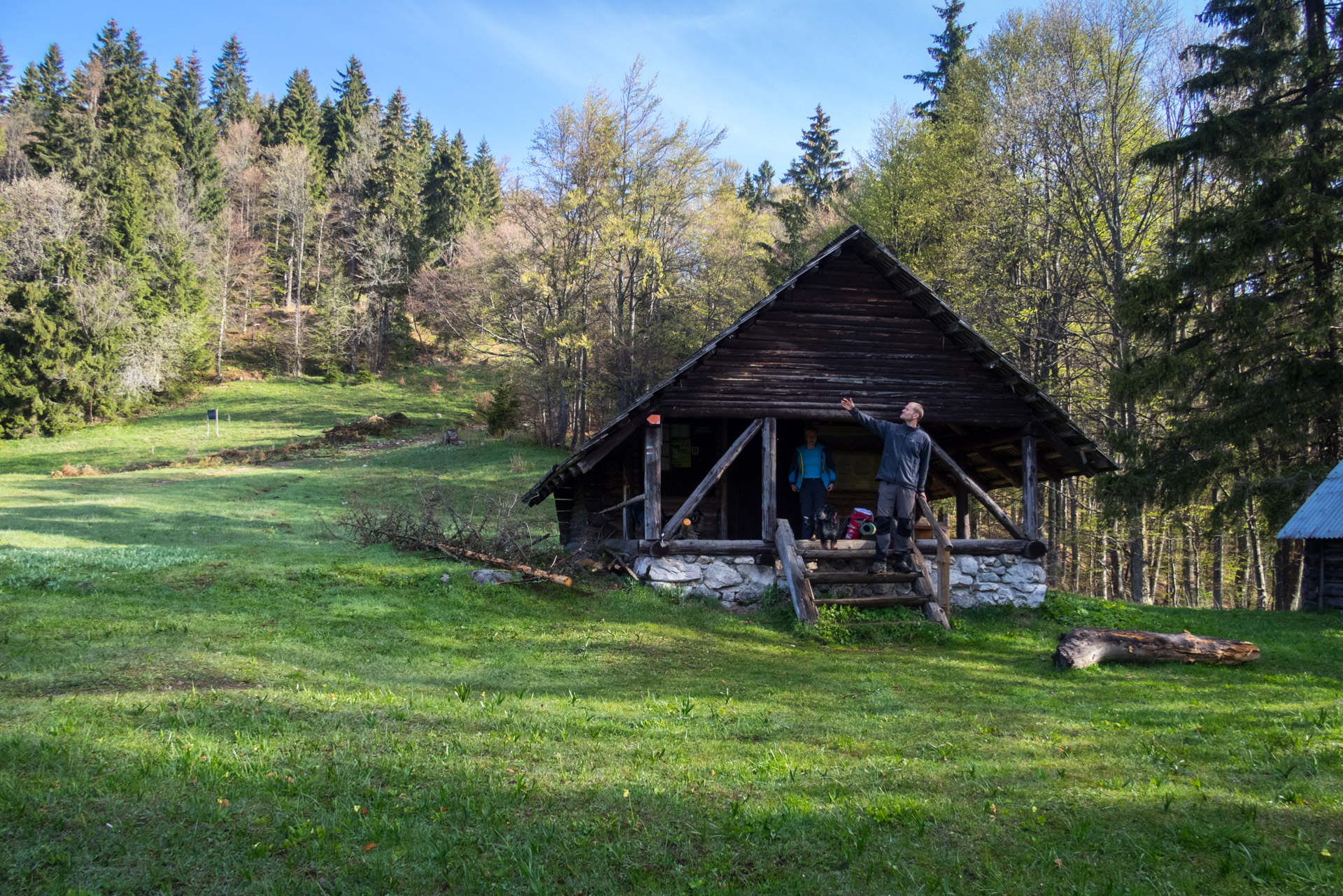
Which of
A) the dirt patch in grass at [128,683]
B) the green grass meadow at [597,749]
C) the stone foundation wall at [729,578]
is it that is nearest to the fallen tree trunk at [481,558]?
the green grass meadow at [597,749]

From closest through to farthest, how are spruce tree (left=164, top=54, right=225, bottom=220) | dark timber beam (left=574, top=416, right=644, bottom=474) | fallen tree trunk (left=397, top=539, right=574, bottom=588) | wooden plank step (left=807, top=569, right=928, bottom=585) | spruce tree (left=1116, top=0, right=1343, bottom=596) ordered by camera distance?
wooden plank step (left=807, top=569, right=928, bottom=585)
fallen tree trunk (left=397, top=539, right=574, bottom=588)
dark timber beam (left=574, top=416, right=644, bottom=474)
spruce tree (left=1116, top=0, right=1343, bottom=596)
spruce tree (left=164, top=54, right=225, bottom=220)

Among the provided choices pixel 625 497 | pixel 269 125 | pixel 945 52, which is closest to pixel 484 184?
pixel 269 125

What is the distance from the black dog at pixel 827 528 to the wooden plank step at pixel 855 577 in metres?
0.84

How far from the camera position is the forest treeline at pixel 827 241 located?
1565 centimetres

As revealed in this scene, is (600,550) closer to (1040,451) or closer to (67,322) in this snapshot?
(1040,451)

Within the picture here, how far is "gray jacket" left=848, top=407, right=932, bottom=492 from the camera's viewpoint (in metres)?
11.1

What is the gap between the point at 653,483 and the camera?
13.1 meters

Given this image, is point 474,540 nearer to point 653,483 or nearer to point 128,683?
point 653,483

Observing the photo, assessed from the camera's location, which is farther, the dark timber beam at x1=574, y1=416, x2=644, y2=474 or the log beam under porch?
the dark timber beam at x1=574, y1=416, x2=644, y2=474

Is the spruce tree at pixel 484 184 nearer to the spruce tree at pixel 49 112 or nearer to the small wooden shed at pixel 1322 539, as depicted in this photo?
the spruce tree at pixel 49 112

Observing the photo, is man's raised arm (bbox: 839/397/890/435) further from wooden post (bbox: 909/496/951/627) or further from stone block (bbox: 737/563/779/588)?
stone block (bbox: 737/563/779/588)

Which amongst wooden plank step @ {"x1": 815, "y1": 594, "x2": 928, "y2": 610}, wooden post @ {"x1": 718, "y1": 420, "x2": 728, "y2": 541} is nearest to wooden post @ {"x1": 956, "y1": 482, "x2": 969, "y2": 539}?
wooden post @ {"x1": 718, "y1": 420, "x2": 728, "y2": 541}

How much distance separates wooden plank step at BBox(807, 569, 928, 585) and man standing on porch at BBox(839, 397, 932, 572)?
0.20m

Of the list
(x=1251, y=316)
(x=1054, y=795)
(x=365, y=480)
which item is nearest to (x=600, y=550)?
(x=1054, y=795)
